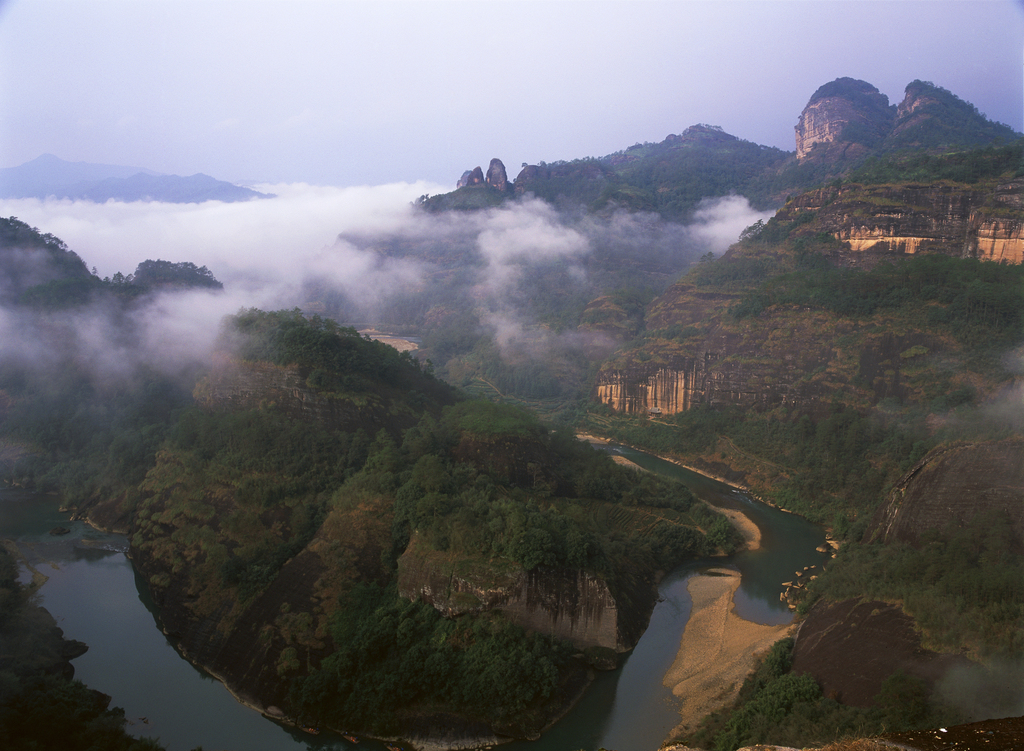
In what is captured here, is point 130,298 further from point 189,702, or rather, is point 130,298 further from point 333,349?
point 189,702

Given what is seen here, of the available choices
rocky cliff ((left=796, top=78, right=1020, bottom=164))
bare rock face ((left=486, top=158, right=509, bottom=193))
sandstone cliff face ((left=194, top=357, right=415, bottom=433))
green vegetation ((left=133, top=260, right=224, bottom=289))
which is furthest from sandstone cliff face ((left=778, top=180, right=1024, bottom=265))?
bare rock face ((left=486, top=158, right=509, bottom=193))

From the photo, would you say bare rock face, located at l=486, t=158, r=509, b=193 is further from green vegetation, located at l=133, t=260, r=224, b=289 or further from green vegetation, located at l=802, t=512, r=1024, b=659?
green vegetation, located at l=802, t=512, r=1024, b=659

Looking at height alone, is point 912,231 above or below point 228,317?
above

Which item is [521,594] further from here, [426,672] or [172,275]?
[172,275]

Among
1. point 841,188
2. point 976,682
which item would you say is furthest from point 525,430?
point 841,188

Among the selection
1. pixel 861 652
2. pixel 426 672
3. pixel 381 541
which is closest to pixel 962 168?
pixel 861 652

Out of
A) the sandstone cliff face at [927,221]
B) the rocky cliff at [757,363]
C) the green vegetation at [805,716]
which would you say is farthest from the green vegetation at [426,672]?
the sandstone cliff face at [927,221]

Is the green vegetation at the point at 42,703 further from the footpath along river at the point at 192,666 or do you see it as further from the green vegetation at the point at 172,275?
the green vegetation at the point at 172,275
